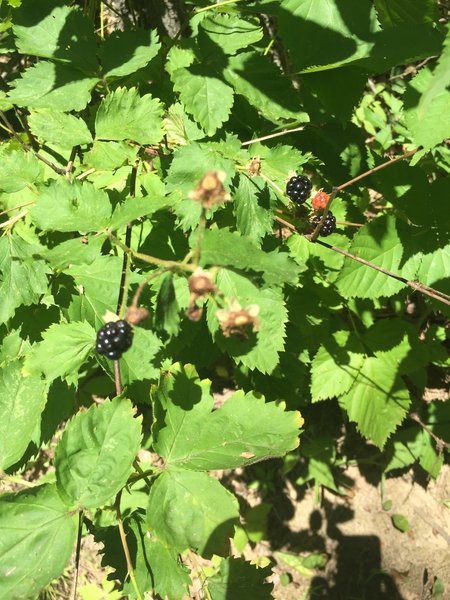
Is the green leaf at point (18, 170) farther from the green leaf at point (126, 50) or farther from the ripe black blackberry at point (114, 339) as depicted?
the ripe black blackberry at point (114, 339)

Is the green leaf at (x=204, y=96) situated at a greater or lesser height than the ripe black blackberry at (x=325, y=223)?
greater

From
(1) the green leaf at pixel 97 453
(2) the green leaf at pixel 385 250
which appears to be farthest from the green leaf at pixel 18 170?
(2) the green leaf at pixel 385 250

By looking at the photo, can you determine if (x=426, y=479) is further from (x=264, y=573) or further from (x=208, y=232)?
(x=208, y=232)

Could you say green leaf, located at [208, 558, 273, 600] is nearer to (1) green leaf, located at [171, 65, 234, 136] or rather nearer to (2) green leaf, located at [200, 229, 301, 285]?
(2) green leaf, located at [200, 229, 301, 285]

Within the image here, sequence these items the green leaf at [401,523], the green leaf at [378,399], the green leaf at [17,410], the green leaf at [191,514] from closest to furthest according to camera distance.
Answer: the green leaf at [191,514], the green leaf at [17,410], the green leaf at [378,399], the green leaf at [401,523]

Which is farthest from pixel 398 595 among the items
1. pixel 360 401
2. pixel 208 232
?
pixel 208 232

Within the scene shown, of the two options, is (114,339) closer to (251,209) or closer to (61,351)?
(61,351)

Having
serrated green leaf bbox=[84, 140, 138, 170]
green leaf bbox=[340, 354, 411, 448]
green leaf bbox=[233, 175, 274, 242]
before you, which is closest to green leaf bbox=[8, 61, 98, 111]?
serrated green leaf bbox=[84, 140, 138, 170]
